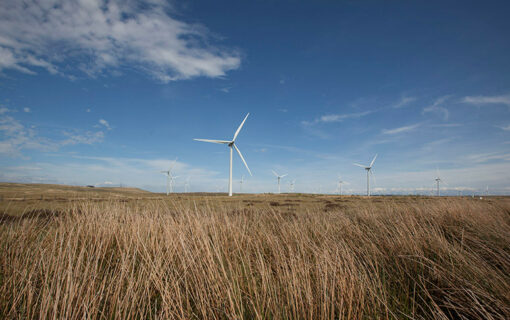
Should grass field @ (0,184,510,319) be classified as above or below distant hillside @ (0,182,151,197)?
above

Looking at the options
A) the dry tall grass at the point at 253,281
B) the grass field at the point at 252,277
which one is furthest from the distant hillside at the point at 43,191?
the dry tall grass at the point at 253,281

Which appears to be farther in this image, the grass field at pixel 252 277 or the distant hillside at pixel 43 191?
the distant hillside at pixel 43 191

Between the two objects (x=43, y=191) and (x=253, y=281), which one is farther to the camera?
(x=43, y=191)

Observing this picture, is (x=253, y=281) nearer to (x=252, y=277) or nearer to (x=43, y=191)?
(x=252, y=277)

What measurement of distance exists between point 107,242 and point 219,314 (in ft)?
14.9

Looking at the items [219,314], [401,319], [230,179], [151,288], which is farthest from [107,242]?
[230,179]

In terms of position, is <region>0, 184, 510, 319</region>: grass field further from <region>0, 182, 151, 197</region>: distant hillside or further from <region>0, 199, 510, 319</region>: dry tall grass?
<region>0, 182, 151, 197</region>: distant hillside

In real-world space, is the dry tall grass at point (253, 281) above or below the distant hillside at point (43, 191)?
above

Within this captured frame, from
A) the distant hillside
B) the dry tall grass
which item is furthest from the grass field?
the distant hillside

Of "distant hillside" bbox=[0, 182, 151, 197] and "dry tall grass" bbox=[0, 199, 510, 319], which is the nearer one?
"dry tall grass" bbox=[0, 199, 510, 319]

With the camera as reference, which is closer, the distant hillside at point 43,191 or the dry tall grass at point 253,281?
the dry tall grass at point 253,281

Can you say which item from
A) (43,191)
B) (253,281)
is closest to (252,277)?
(253,281)

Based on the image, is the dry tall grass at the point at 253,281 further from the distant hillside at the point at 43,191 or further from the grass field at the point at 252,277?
the distant hillside at the point at 43,191

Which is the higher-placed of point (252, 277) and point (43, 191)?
point (252, 277)
